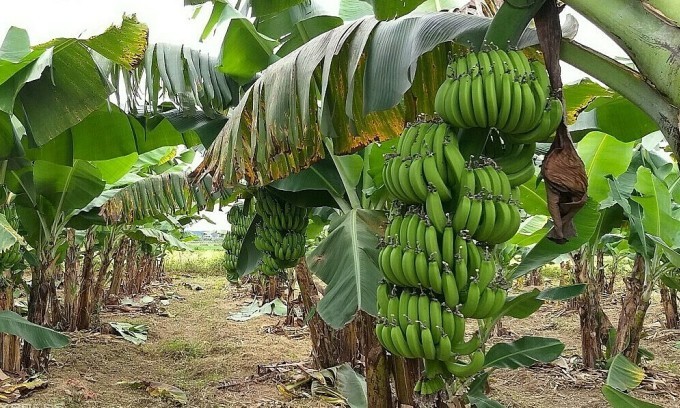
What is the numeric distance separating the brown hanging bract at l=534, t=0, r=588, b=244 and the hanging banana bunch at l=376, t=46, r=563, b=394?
6cm

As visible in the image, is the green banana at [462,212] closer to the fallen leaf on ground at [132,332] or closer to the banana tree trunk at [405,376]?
the banana tree trunk at [405,376]

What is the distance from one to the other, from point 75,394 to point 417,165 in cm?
443

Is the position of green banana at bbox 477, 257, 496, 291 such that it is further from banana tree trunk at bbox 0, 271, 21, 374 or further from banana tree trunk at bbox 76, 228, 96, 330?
banana tree trunk at bbox 76, 228, 96, 330

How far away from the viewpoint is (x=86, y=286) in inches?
304

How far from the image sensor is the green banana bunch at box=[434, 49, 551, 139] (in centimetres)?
152

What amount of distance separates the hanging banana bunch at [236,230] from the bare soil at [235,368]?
4.01ft

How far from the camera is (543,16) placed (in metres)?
1.54

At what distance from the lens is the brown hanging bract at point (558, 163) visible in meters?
1.49

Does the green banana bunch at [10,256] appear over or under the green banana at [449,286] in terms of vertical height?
under

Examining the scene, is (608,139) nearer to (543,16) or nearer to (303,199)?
(303,199)

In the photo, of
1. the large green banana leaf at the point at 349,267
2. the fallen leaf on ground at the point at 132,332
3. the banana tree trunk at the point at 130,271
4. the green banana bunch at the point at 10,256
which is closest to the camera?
the large green banana leaf at the point at 349,267

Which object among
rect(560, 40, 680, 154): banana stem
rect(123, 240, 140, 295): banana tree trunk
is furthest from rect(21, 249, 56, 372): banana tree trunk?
rect(123, 240, 140, 295): banana tree trunk

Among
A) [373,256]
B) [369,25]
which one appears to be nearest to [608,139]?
[373,256]

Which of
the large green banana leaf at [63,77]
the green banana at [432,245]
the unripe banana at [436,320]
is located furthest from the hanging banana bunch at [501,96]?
the large green banana leaf at [63,77]
